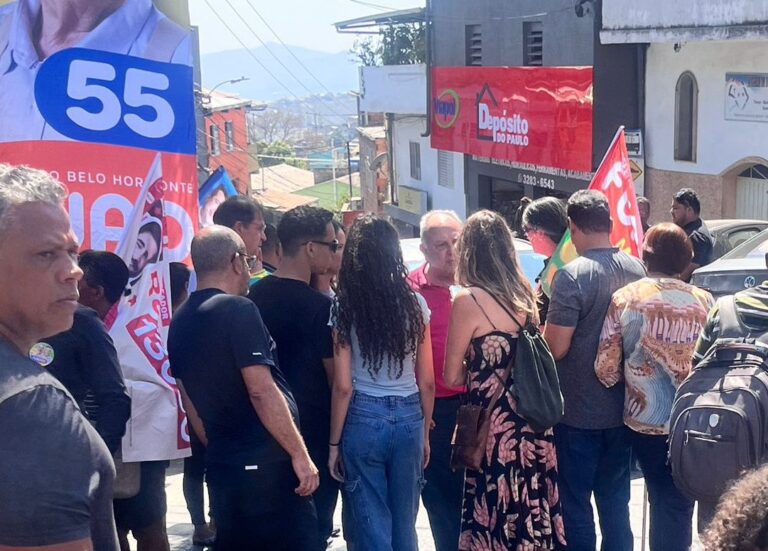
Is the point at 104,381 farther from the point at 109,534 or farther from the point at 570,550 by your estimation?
the point at 570,550

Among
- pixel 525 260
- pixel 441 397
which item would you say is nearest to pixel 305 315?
pixel 441 397

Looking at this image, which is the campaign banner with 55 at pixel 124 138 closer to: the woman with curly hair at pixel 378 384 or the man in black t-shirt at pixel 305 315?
the man in black t-shirt at pixel 305 315

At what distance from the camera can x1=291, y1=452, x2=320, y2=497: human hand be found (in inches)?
136

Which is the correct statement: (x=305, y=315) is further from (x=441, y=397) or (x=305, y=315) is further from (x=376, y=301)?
(x=441, y=397)

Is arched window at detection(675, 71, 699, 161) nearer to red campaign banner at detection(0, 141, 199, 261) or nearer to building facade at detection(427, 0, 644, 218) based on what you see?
building facade at detection(427, 0, 644, 218)

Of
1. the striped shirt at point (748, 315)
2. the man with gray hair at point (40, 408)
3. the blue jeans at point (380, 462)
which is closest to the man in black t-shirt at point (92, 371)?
the blue jeans at point (380, 462)

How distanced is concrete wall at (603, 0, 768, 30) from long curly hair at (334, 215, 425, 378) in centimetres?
1071

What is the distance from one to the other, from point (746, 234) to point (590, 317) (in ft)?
21.8

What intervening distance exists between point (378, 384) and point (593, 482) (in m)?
1.12

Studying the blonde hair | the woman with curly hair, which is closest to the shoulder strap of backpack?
the blonde hair

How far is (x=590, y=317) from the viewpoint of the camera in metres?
4.04

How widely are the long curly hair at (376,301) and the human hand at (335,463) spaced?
370 millimetres

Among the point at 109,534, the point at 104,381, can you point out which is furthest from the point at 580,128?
the point at 109,534

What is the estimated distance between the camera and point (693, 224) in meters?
7.49
